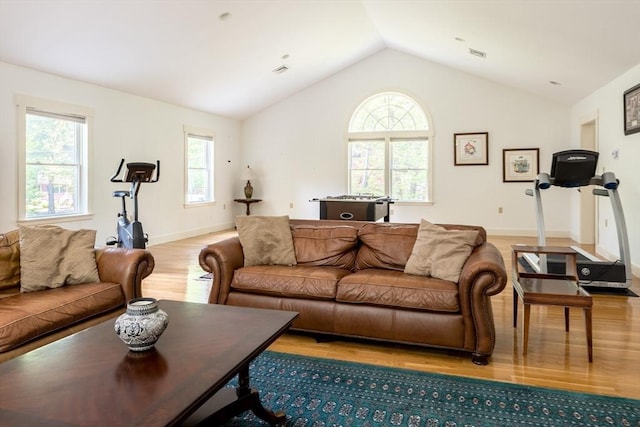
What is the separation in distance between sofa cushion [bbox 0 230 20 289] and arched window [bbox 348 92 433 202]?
704cm

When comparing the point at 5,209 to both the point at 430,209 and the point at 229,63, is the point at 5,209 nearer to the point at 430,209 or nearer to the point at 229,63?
the point at 229,63

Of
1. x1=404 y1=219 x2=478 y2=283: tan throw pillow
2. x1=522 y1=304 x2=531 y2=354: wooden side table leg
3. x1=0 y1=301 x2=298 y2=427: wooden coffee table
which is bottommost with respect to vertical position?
x1=522 y1=304 x2=531 y2=354: wooden side table leg

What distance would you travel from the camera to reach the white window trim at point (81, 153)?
503 centimetres

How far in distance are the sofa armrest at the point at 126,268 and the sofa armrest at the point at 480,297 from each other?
2167 millimetres

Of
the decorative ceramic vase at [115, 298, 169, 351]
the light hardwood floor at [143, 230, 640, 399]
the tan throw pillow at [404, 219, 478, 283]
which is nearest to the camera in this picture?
the decorative ceramic vase at [115, 298, 169, 351]

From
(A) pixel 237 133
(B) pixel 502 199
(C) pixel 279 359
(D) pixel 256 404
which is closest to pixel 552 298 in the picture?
(C) pixel 279 359

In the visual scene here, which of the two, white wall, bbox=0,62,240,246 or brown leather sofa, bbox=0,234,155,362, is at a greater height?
white wall, bbox=0,62,240,246

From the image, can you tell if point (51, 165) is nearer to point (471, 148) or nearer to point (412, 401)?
point (412, 401)

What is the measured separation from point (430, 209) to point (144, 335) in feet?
25.5

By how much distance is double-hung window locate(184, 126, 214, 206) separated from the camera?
821 cm

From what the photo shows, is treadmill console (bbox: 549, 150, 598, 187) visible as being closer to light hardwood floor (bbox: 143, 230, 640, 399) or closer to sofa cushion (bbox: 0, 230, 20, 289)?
light hardwood floor (bbox: 143, 230, 640, 399)

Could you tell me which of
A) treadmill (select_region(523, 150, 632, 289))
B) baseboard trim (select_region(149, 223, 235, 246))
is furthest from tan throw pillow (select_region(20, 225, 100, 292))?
baseboard trim (select_region(149, 223, 235, 246))

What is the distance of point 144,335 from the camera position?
1.61 meters

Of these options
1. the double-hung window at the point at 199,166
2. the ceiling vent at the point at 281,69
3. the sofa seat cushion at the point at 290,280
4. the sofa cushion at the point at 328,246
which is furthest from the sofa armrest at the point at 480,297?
the double-hung window at the point at 199,166
